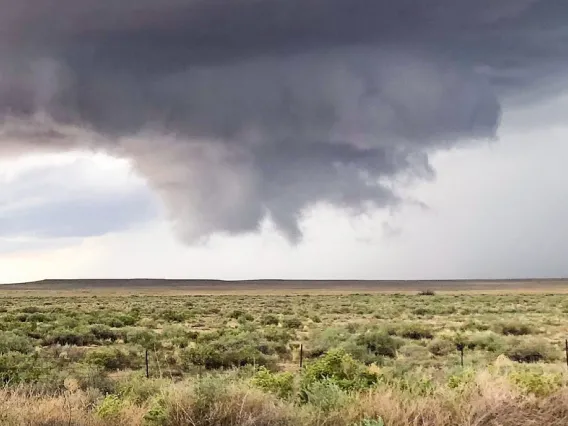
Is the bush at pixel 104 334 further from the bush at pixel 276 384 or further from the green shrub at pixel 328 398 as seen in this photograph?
the green shrub at pixel 328 398

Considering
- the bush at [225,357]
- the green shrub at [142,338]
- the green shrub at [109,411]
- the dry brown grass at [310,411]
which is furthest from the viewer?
the green shrub at [142,338]

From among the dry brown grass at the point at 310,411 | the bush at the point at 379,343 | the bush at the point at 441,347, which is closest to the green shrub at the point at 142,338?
the bush at the point at 379,343

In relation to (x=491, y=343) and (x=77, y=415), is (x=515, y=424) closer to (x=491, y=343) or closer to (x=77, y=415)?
(x=77, y=415)

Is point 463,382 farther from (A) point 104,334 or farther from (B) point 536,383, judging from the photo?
(A) point 104,334

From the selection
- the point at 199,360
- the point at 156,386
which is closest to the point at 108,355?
the point at 199,360

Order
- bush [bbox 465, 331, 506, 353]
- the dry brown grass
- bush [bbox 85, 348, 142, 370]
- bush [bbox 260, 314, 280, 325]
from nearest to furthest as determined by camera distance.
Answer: the dry brown grass < bush [bbox 85, 348, 142, 370] < bush [bbox 465, 331, 506, 353] < bush [bbox 260, 314, 280, 325]

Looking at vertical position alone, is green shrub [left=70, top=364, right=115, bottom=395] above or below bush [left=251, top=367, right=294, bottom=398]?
below

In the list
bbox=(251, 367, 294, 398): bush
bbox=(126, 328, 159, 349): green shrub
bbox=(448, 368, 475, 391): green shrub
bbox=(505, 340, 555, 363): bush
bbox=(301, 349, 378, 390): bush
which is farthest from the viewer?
bbox=(126, 328, 159, 349): green shrub

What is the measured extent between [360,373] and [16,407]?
763 cm

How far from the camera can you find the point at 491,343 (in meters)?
32.4

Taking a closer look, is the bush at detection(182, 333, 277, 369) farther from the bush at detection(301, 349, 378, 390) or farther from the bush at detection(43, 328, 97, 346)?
the bush at detection(301, 349, 378, 390)

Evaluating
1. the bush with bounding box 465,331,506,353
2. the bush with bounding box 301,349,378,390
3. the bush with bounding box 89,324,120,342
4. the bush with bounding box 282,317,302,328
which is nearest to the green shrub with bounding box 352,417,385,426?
the bush with bounding box 301,349,378,390

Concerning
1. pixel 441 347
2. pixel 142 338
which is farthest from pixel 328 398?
pixel 142 338

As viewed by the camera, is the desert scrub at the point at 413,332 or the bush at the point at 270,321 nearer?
the desert scrub at the point at 413,332
